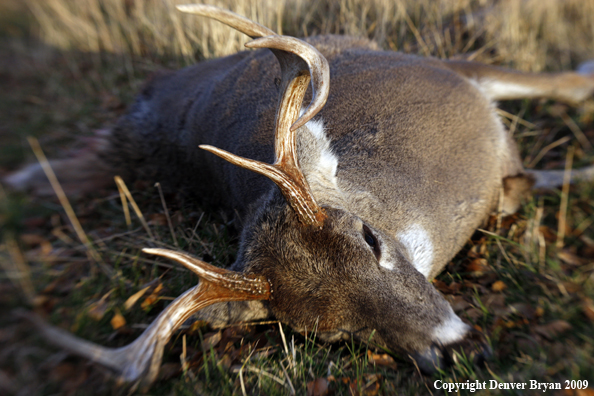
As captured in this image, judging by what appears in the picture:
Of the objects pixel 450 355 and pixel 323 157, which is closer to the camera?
pixel 450 355

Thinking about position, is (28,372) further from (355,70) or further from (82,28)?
(82,28)

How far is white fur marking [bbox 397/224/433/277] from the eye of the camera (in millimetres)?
2873

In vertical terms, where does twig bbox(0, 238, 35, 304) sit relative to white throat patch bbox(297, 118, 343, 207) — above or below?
below

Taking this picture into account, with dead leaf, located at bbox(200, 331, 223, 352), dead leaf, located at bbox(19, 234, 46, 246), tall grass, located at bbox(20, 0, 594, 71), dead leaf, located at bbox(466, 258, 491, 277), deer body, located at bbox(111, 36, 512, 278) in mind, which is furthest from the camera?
tall grass, located at bbox(20, 0, 594, 71)

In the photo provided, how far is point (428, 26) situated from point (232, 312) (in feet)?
16.7

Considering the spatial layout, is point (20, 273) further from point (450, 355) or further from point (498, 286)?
point (498, 286)

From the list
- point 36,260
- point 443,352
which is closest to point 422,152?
point 443,352

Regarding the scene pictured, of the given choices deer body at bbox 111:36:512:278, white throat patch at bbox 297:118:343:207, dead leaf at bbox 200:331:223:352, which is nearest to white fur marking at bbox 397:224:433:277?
deer body at bbox 111:36:512:278

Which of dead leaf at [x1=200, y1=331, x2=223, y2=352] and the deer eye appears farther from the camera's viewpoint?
dead leaf at [x1=200, y1=331, x2=223, y2=352]

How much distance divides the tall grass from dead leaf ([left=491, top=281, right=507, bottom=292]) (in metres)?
3.45

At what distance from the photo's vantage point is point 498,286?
3.16m

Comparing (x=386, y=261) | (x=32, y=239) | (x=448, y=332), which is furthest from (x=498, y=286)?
(x=32, y=239)

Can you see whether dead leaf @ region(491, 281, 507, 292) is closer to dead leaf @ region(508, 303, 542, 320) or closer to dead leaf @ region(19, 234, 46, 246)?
dead leaf @ region(508, 303, 542, 320)

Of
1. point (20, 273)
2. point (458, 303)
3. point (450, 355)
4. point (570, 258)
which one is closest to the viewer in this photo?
point (450, 355)
